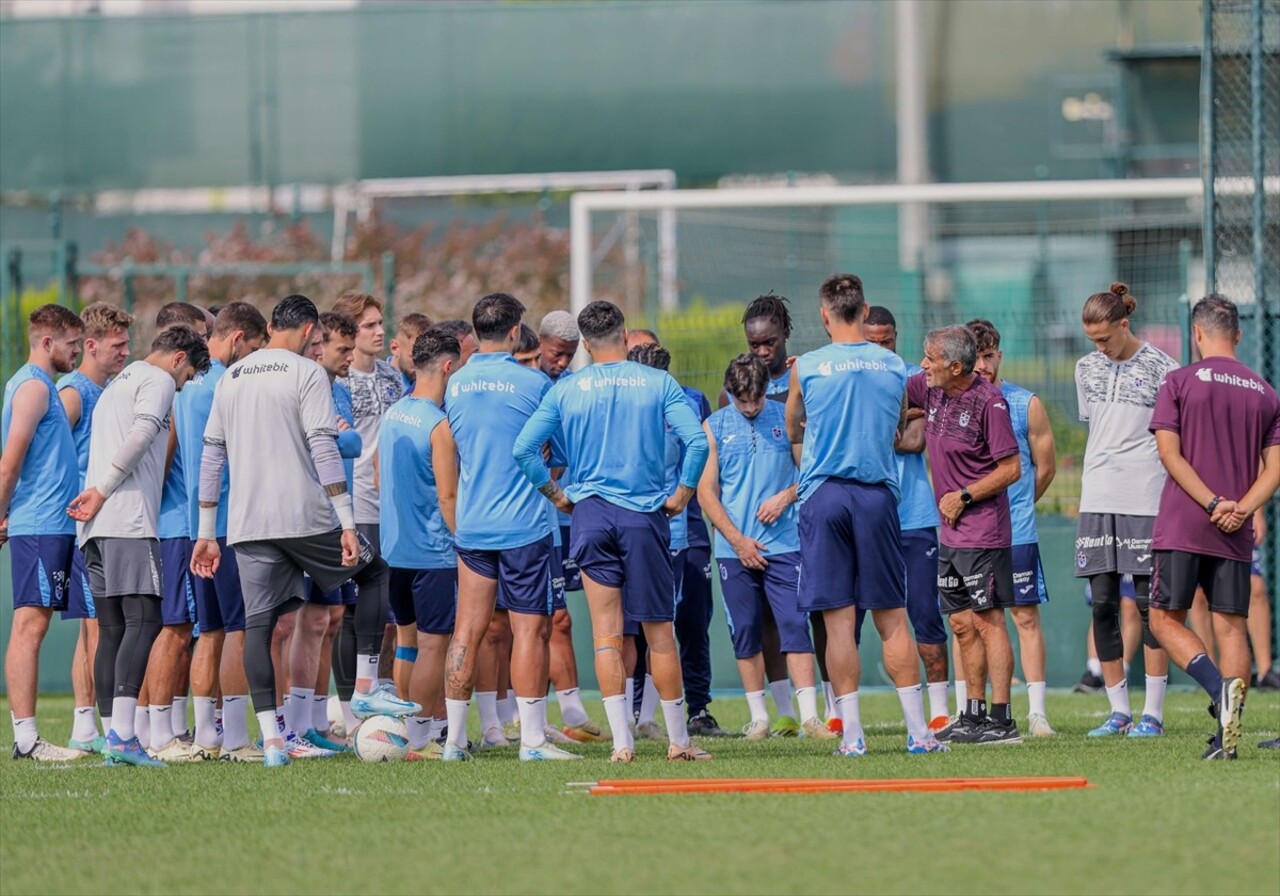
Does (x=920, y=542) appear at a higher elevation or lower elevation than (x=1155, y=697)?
higher

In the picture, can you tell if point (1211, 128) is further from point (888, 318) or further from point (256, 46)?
point (256, 46)

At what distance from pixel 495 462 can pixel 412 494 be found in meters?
0.70

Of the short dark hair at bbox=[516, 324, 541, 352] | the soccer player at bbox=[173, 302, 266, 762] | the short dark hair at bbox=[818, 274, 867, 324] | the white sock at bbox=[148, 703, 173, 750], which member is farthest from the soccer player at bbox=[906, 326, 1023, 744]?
the white sock at bbox=[148, 703, 173, 750]

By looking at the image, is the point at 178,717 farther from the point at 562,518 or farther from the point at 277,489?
the point at 562,518

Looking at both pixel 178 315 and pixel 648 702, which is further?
pixel 648 702

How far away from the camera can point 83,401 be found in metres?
10.7

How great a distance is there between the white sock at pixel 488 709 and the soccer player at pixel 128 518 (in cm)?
175

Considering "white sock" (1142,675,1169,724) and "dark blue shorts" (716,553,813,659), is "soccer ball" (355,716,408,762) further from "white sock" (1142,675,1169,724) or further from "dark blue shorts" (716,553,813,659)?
"white sock" (1142,675,1169,724)

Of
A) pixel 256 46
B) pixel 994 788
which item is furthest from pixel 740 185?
pixel 994 788

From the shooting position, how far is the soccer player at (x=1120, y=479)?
10602 mm

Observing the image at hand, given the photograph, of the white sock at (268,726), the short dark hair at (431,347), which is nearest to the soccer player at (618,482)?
the short dark hair at (431,347)

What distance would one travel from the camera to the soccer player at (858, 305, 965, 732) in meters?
10.8

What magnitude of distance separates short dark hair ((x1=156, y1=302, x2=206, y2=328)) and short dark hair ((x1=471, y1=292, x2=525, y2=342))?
1.90 m

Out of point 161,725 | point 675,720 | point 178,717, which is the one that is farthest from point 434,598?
point 178,717
